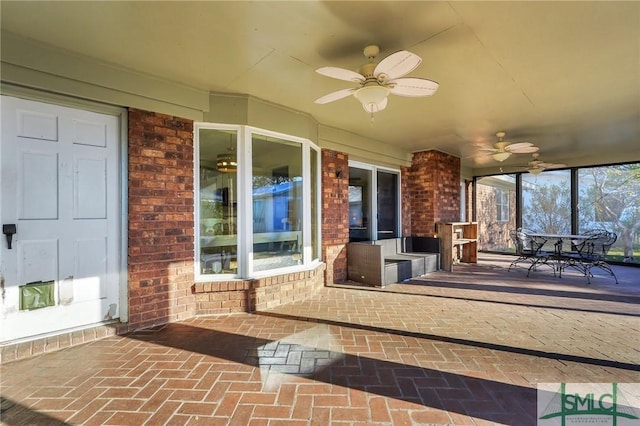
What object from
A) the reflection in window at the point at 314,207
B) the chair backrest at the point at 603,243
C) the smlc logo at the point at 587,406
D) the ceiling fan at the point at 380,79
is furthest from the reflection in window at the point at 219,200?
the chair backrest at the point at 603,243

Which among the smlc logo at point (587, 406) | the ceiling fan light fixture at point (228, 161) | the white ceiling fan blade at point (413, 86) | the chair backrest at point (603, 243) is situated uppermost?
the white ceiling fan blade at point (413, 86)

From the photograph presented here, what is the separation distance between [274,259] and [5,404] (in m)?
2.67

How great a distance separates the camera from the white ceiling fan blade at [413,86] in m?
2.48

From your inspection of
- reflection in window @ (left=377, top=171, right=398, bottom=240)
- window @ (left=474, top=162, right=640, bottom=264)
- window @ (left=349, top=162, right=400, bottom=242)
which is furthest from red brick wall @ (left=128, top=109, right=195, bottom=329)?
window @ (left=474, top=162, right=640, bottom=264)

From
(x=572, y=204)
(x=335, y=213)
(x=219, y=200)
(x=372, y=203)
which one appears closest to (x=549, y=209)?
(x=572, y=204)

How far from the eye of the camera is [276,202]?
14.0 feet

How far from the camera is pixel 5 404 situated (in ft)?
6.15

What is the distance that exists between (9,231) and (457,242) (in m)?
6.93

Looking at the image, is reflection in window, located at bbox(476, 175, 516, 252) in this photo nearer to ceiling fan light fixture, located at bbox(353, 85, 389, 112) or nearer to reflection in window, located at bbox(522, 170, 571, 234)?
reflection in window, located at bbox(522, 170, 571, 234)

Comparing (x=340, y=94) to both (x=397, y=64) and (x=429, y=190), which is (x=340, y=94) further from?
(x=429, y=190)

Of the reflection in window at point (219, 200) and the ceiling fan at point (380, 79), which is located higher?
the ceiling fan at point (380, 79)

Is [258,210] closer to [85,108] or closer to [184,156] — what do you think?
[184,156]

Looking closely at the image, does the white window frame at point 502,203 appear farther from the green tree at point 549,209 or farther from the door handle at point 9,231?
the door handle at point 9,231

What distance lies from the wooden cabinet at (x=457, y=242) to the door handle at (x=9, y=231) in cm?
644
